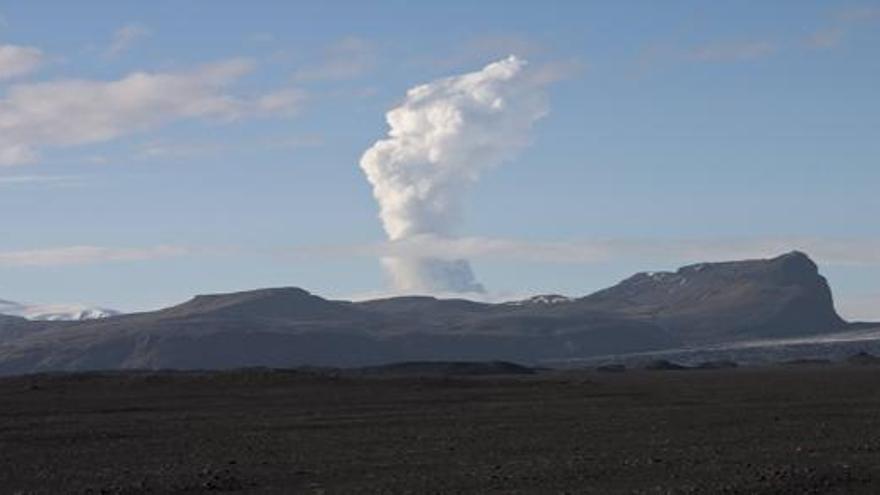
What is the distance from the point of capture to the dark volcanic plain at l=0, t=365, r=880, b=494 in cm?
3216

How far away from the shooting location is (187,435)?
49.4 metres

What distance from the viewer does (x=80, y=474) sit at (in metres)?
36.0

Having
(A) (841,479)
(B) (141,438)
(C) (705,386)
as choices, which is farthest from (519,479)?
(C) (705,386)

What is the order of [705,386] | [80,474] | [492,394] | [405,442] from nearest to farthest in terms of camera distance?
[80,474] < [405,442] < [492,394] < [705,386]

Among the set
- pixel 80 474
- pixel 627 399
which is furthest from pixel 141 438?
pixel 627 399

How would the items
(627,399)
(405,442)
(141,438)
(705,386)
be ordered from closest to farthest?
(405,442), (141,438), (627,399), (705,386)

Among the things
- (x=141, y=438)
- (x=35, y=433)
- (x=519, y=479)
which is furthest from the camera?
(x=35, y=433)

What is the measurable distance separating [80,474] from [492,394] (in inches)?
1843

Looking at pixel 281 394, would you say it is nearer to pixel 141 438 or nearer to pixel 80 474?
pixel 141 438

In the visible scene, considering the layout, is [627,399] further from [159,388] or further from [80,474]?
[80,474]

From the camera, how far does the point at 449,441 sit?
44.0 m

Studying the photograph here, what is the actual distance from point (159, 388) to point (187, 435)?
4332 centimetres

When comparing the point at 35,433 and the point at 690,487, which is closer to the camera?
the point at 690,487

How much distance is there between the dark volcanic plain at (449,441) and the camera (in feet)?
105
